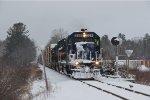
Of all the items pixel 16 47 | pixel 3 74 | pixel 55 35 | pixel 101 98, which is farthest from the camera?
pixel 55 35

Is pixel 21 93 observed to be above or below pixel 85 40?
below

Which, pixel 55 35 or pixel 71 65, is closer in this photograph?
pixel 71 65

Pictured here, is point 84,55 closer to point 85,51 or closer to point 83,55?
point 83,55

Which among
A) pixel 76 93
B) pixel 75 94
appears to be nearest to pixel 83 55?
pixel 76 93

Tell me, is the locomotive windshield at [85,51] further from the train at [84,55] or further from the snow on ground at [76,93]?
the snow on ground at [76,93]

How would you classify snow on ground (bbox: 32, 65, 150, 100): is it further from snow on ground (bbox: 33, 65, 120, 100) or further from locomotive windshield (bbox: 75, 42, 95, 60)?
locomotive windshield (bbox: 75, 42, 95, 60)

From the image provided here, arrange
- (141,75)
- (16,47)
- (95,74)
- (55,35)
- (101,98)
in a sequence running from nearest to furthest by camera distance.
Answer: (101,98) → (95,74) → (141,75) → (16,47) → (55,35)

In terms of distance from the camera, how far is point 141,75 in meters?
32.4

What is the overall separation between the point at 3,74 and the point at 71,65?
16.6 metres

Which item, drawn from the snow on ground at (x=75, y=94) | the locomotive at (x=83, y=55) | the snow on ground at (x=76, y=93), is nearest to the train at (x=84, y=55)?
the locomotive at (x=83, y=55)

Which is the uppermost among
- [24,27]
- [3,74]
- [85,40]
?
[24,27]

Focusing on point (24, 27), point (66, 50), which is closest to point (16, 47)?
point (24, 27)

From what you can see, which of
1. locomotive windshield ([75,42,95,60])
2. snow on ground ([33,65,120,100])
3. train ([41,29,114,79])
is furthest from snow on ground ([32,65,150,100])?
locomotive windshield ([75,42,95,60])

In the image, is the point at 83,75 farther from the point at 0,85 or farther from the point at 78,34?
the point at 0,85
